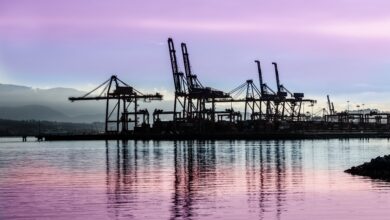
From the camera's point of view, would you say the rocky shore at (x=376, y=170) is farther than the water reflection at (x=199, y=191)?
Yes

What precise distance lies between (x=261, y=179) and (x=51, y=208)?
18289mm

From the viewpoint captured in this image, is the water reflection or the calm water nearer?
the calm water

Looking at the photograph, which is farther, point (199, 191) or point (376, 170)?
point (376, 170)

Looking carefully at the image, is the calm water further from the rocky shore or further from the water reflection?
the rocky shore

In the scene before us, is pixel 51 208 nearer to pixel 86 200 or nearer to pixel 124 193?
pixel 86 200

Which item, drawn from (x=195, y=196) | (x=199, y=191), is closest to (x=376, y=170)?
(x=199, y=191)

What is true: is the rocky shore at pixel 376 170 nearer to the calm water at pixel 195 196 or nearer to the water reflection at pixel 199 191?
the calm water at pixel 195 196

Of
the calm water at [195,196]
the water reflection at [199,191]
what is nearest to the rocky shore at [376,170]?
the calm water at [195,196]

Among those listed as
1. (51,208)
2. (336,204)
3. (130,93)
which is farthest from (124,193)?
(130,93)

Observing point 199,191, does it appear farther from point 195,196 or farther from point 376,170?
point 376,170

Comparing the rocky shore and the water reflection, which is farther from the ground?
the rocky shore

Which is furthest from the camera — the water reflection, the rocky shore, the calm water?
the rocky shore

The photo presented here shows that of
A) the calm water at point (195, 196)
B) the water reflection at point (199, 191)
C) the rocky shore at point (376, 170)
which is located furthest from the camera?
the rocky shore at point (376, 170)

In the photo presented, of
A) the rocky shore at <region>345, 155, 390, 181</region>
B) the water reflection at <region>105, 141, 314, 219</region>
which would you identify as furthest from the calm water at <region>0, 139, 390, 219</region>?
the rocky shore at <region>345, 155, 390, 181</region>
